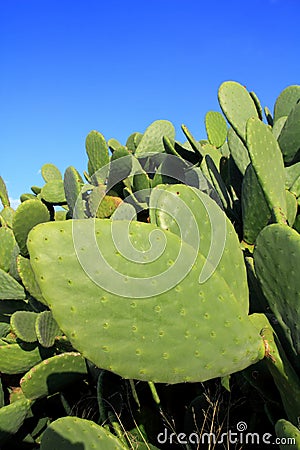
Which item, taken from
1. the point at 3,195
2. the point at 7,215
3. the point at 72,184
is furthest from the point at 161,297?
the point at 3,195

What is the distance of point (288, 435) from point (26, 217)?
138cm

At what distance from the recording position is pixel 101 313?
1062 millimetres

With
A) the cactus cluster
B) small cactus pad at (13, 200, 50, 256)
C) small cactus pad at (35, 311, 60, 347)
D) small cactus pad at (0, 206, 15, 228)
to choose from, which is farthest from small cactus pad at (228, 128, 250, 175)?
small cactus pad at (0, 206, 15, 228)

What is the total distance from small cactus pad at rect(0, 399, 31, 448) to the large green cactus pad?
38.5 inches

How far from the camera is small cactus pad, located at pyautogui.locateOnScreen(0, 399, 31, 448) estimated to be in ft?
6.13

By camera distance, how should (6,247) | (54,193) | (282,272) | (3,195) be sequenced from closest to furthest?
(282,272) < (6,247) < (54,193) < (3,195)

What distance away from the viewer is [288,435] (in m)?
1.12

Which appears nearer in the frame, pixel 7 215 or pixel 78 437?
pixel 78 437

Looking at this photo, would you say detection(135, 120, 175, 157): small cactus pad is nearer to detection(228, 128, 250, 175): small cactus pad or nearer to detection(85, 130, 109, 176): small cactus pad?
detection(85, 130, 109, 176): small cactus pad

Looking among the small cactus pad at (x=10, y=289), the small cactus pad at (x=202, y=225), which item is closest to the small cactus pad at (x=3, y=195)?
the small cactus pad at (x=10, y=289)

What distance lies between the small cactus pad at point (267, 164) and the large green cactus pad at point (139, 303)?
502 millimetres

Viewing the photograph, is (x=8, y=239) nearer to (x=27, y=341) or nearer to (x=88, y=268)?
(x=27, y=341)

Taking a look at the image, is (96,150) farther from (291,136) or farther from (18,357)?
(18,357)

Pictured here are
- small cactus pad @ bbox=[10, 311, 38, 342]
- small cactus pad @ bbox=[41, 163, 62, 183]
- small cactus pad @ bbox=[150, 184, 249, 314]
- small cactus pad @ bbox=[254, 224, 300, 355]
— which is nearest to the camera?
small cactus pad @ bbox=[254, 224, 300, 355]
